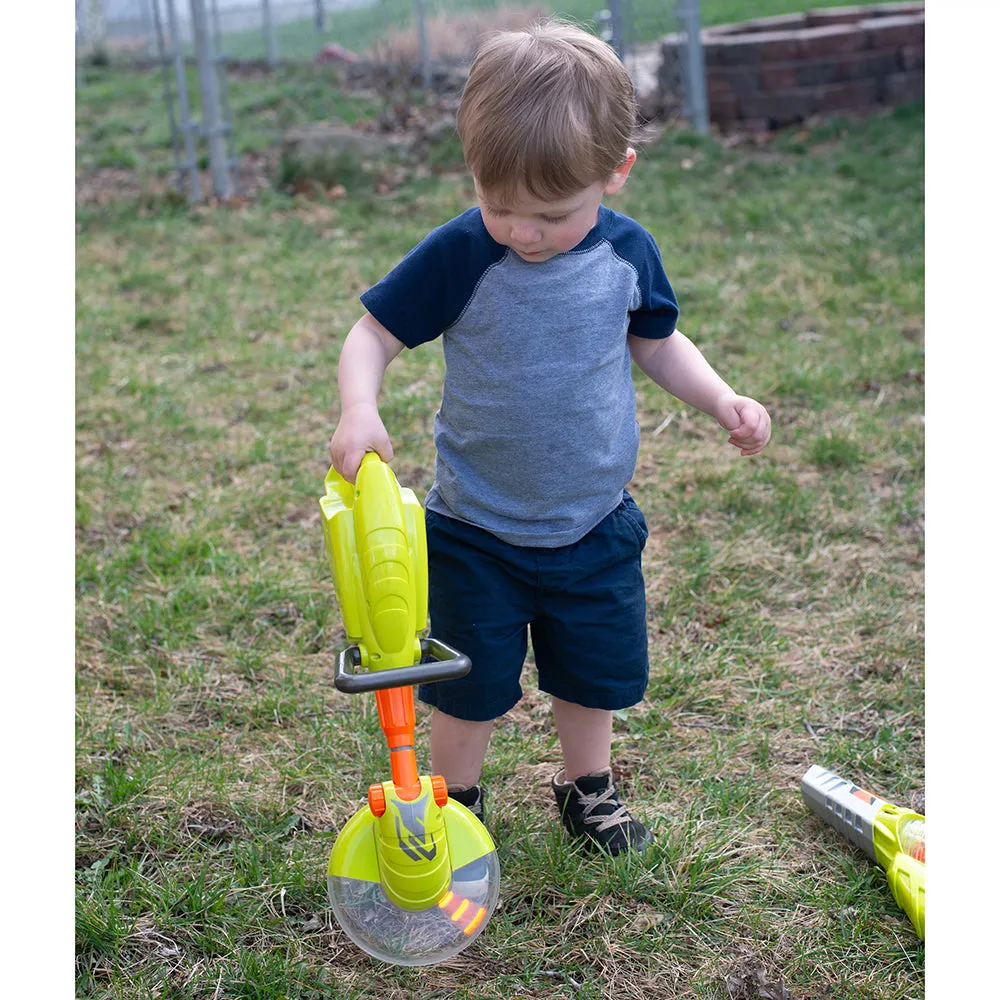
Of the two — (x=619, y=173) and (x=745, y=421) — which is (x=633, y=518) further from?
(x=619, y=173)

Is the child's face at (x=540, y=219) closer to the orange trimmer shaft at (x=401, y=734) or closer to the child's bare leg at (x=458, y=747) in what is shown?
the orange trimmer shaft at (x=401, y=734)

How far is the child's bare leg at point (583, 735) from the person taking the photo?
2.04m

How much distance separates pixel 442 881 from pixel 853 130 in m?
7.73

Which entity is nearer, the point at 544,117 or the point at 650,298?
the point at 544,117

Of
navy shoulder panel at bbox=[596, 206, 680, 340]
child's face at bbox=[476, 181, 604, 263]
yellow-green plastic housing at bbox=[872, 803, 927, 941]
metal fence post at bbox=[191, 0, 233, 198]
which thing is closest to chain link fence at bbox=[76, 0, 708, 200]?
metal fence post at bbox=[191, 0, 233, 198]

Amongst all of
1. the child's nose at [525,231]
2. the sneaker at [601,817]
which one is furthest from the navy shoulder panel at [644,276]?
the sneaker at [601,817]

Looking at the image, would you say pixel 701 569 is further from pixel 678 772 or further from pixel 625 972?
pixel 625 972

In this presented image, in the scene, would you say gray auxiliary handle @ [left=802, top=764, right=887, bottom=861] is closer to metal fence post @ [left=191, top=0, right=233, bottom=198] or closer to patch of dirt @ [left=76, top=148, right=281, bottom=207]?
patch of dirt @ [left=76, top=148, right=281, bottom=207]

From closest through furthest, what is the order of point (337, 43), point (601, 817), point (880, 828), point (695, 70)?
point (880, 828)
point (601, 817)
point (695, 70)
point (337, 43)

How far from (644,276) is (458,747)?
0.86 metres

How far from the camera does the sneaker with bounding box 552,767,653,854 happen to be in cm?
202

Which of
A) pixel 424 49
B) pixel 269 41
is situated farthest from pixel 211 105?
pixel 269 41

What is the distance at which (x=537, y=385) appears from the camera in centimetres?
176

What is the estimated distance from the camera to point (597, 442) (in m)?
1.82
